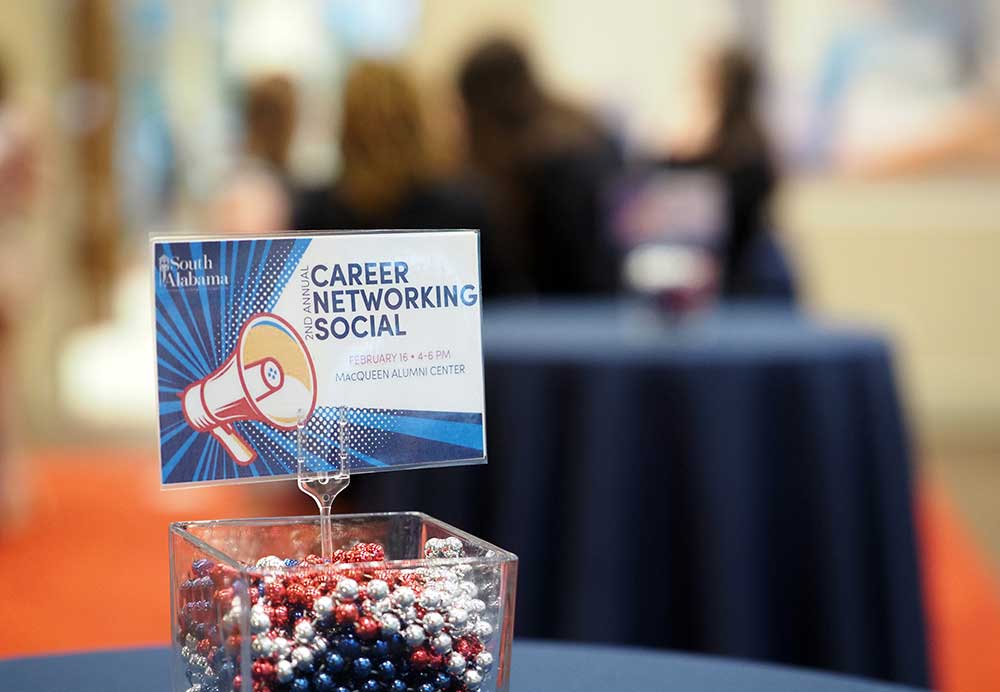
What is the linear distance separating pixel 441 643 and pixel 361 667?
0.05 metres

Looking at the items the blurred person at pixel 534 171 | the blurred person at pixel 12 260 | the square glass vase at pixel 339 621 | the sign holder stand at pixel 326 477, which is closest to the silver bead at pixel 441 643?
the square glass vase at pixel 339 621

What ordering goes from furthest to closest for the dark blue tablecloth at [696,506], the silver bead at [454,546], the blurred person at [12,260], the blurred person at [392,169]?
the blurred person at [12,260] < the blurred person at [392,169] < the dark blue tablecloth at [696,506] < the silver bead at [454,546]

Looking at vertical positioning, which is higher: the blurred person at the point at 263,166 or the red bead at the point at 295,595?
the blurred person at the point at 263,166

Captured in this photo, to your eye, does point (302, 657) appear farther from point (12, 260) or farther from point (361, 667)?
point (12, 260)

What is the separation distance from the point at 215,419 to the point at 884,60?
667 cm

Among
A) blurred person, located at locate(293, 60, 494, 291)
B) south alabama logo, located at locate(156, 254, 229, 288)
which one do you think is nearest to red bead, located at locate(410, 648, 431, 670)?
south alabama logo, located at locate(156, 254, 229, 288)

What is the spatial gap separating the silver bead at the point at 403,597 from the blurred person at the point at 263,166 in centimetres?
359

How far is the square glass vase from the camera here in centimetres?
Result: 80

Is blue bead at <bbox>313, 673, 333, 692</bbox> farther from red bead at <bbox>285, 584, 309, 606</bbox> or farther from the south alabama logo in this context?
the south alabama logo

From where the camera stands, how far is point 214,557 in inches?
32.6

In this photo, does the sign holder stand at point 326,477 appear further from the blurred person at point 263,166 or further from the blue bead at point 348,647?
the blurred person at point 263,166

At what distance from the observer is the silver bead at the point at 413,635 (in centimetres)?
82

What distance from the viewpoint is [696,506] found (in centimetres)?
253

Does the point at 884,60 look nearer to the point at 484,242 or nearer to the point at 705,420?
the point at 484,242
